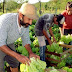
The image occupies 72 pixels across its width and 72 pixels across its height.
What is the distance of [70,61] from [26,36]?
158 centimetres

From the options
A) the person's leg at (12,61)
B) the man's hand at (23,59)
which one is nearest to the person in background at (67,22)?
the person's leg at (12,61)

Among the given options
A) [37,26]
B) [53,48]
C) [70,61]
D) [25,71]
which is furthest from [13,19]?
[70,61]

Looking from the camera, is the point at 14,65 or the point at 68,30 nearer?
the point at 14,65

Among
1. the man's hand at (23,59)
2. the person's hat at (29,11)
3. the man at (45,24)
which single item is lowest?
the man's hand at (23,59)

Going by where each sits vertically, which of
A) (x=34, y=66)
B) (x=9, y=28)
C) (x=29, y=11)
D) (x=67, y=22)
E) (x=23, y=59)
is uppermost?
(x=29, y=11)

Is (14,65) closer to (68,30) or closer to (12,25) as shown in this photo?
(12,25)

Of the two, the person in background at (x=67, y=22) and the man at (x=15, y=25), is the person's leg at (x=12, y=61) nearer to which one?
the man at (x=15, y=25)

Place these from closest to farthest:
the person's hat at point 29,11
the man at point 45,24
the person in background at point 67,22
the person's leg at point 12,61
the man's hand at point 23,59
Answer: the man's hand at point 23,59
the person's hat at point 29,11
the person's leg at point 12,61
the man at point 45,24
the person in background at point 67,22

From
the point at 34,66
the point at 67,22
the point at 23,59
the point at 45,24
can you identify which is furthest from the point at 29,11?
the point at 67,22

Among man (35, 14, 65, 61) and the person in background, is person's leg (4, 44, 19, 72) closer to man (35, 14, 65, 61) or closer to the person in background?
man (35, 14, 65, 61)

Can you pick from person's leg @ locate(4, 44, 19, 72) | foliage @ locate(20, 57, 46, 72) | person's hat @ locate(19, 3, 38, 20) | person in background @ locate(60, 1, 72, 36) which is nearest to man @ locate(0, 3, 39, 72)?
person's hat @ locate(19, 3, 38, 20)

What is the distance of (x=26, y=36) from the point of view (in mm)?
2490

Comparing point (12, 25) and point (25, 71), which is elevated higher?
point (12, 25)

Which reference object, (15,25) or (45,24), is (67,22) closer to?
(45,24)
